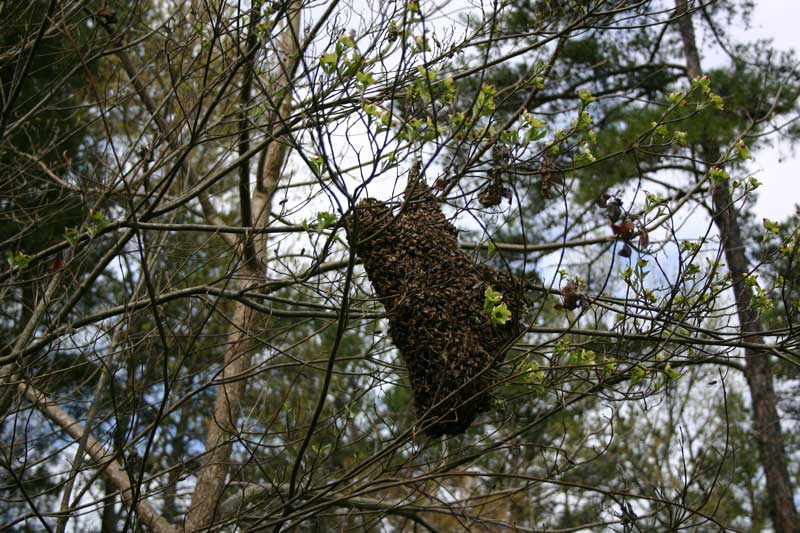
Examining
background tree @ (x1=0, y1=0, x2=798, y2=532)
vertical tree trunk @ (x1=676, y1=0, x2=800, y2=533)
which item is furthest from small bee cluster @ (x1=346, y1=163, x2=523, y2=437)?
vertical tree trunk @ (x1=676, y1=0, x2=800, y2=533)

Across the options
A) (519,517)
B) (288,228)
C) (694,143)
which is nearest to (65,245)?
(288,228)

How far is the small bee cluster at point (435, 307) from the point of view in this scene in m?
2.80

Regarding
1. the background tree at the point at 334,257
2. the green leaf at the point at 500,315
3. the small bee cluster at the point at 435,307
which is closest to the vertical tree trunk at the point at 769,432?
the background tree at the point at 334,257

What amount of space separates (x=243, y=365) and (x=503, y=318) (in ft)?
9.79

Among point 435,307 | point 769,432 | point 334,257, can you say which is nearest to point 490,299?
point 435,307

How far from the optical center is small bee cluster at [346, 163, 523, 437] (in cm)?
280

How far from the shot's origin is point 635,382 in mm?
2773

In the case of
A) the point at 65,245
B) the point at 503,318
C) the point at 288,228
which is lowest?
the point at 503,318

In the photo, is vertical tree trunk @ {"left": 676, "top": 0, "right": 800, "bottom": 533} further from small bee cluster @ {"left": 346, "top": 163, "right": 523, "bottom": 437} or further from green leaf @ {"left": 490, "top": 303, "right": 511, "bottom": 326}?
green leaf @ {"left": 490, "top": 303, "right": 511, "bottom": 326}

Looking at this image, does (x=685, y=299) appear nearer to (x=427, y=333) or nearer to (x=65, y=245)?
(x=427, y=333)

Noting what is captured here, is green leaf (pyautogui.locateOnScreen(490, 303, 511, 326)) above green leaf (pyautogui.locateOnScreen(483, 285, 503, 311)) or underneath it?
underneath

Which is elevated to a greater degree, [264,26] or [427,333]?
[264,26]

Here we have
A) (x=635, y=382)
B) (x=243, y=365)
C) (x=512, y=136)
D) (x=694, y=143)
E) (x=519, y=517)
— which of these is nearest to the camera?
(x=512, y=136)

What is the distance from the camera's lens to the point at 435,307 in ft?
9.36
